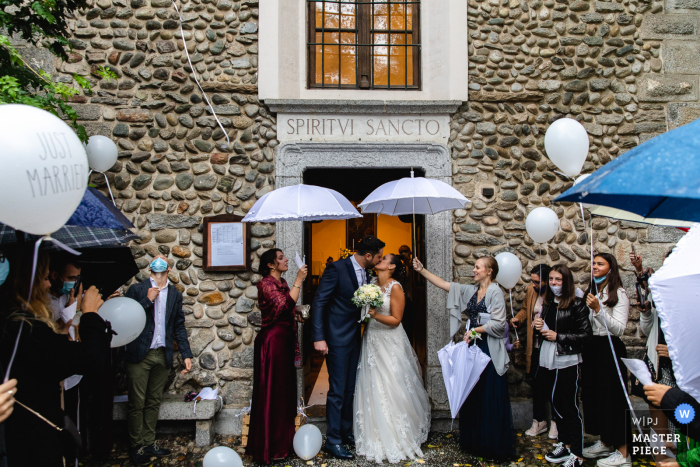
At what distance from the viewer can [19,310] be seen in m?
2.15

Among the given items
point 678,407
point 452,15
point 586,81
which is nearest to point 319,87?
point 452,15

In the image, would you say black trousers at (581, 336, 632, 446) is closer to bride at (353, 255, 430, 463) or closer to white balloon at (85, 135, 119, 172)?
bride at (353, 255, 430, 463)

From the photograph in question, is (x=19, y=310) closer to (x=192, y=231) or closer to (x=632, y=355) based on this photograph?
(x=192, y=231)

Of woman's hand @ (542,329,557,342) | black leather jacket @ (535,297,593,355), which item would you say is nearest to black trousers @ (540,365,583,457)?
black leather jacket @ (535,297,593,355)

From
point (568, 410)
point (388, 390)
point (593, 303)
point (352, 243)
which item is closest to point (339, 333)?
point (388, 390)

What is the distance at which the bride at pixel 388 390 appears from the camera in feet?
13.4

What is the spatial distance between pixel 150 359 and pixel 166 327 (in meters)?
0.32

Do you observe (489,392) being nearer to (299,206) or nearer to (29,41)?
(299,206)

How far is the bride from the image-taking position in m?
4.09

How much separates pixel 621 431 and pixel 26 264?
14.9 ft

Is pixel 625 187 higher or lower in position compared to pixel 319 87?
lower

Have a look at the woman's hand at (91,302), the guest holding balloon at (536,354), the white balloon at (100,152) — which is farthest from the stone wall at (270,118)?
the woman's hand at (91,302)

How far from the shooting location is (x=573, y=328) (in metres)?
4.02

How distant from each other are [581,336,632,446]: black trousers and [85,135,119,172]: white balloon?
479 centimetres
